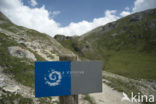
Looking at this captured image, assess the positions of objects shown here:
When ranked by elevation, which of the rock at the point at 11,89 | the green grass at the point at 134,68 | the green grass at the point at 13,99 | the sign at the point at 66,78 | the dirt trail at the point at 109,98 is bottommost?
the green grass at the point at 134,68

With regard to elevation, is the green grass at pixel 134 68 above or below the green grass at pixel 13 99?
below

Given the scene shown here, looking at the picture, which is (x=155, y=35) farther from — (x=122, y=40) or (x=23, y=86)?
(x=23, y=86)

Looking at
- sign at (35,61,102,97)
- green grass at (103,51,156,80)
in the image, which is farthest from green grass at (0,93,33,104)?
green grass at (103,51,156,80)

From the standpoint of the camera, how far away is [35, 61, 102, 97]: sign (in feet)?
11.5

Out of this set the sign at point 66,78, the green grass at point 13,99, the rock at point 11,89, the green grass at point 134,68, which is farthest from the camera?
the green grass at point 134,68

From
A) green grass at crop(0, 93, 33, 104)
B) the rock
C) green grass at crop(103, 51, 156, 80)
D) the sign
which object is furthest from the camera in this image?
green grass at crop(103, 51, 156, 80)

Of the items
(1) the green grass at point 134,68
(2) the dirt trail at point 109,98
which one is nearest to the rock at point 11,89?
(2) the dirt trail at point 109,98

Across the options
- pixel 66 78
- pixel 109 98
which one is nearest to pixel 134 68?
pixel 109 98

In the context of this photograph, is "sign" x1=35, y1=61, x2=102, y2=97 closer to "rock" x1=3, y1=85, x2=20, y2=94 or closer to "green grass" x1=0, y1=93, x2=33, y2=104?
"green grass" x1=0, y1=93, x2=33, y2=104

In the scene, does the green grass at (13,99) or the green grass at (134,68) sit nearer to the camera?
the green grass at (13,99)

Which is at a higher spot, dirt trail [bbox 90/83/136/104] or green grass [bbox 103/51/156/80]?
dirt trail [bbox 90/83/136/104]

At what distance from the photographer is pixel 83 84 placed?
388cm

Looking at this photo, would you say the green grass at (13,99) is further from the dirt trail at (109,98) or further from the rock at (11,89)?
the dirt trail at (109,98)

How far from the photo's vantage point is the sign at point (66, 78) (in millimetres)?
3498
